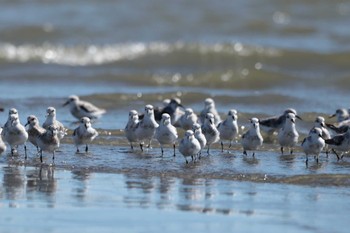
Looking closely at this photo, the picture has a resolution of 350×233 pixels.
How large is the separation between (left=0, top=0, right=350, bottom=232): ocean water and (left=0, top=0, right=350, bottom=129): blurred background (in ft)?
0.16

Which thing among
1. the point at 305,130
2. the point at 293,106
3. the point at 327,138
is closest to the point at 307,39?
the point at 293,106

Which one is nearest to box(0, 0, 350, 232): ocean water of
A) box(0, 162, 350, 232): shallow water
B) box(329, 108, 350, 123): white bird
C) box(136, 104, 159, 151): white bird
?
box(0, 162, 350, 232): shallow water

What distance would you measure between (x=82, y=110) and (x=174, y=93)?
151 inches

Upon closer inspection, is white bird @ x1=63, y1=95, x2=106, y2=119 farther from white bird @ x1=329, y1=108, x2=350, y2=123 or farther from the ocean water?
white bird @ x1=329, y1=108, x2=350, y2=123

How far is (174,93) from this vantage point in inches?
933

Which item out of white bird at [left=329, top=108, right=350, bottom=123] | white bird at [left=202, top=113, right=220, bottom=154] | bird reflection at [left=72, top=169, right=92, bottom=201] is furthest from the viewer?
white bird at [left=329, top=108, right=350, bottom=123]

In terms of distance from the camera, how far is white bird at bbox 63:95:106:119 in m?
20.3

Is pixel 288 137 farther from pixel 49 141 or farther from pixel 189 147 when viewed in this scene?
pixel 49 141

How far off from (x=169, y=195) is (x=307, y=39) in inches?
781

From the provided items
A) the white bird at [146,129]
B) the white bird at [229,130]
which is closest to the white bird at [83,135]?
the white bird at [146,129]

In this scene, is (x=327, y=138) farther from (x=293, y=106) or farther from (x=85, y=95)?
(x=85, y=95)

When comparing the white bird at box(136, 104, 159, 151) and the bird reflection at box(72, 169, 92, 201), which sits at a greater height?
the white bird at box(136, 104, 159, 151)

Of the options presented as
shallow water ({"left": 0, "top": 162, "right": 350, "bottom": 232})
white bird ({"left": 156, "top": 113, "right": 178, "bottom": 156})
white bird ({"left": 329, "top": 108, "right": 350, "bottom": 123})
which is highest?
white bird ({"left": 329, "top": 108, "right": 350, "bottom": 123})

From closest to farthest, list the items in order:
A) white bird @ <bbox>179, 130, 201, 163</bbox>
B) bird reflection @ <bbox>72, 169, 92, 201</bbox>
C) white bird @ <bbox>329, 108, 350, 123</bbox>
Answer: bird reflection @ <bbox>72, 169, 92, 201</bbox> < white bird @ <bbox>179, 130, 201, 163</bbox> < white bird @ <bbox>329, 108, 350, 123</bbox>
